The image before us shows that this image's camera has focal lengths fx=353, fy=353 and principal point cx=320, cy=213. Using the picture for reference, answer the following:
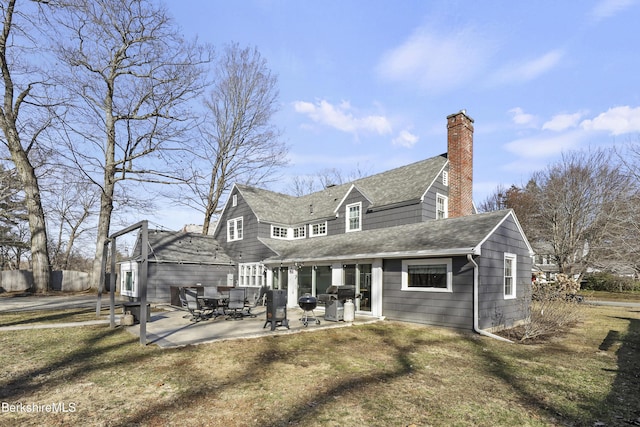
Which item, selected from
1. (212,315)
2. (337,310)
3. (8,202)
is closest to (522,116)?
(337,310)

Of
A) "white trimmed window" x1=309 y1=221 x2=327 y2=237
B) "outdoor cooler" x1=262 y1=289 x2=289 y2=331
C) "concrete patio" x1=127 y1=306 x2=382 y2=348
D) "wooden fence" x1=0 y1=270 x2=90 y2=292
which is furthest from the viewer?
"wooden fence" x1=0 y1=270 x2=90 y2=292

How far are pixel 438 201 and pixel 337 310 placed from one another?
834 cm

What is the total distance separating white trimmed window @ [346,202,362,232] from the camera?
770 inches

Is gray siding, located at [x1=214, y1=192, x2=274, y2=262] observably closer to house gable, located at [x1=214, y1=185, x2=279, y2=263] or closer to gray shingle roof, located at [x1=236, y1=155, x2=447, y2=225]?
house gable, located at [x1=214, y1=185, x2=279, y2=263]

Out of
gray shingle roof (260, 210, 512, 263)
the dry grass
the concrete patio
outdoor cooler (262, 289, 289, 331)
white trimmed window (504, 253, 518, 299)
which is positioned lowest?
the concrete patio

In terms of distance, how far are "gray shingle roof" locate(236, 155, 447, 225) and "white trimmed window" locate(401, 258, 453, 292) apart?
4680 mm

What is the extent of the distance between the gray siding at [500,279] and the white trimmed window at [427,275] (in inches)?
43.1

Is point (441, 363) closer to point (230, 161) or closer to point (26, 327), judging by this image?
point (26, 327)

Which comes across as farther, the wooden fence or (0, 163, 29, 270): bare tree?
(0, 163, 29, 270): bare tree

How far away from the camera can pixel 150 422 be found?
466 centimetres

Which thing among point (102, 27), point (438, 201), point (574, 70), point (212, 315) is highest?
point (102, 27)

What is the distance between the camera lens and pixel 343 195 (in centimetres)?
2175

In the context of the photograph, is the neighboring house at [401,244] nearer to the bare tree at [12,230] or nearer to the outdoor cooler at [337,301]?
the outdoor cooler at [337,301]

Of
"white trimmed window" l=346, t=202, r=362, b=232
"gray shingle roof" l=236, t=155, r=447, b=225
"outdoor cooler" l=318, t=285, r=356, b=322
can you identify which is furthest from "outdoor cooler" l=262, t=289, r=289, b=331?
"white trimmed window" l=346, t=202, r=362, b=232
